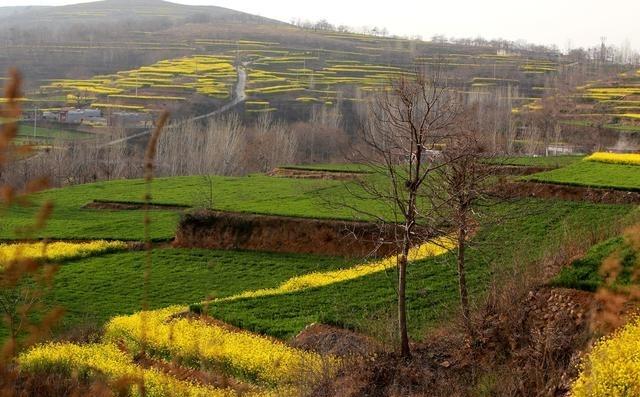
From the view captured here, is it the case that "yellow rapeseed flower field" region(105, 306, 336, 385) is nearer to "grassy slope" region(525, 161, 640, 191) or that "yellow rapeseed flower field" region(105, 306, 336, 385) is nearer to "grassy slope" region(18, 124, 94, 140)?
"grassy slope" region(525, 161, 640, 191)

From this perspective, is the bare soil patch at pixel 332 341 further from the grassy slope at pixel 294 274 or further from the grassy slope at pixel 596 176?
the grassy slope at pixel 596 176

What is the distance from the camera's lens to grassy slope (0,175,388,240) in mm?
30781

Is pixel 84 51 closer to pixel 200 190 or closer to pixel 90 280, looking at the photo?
pixel 200 190

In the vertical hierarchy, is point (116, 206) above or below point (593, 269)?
below

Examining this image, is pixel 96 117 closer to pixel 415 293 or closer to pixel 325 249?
pixel 325 249

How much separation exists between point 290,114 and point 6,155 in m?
73.9

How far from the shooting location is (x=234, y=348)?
16.1 meters

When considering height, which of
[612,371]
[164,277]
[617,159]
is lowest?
[164,277]

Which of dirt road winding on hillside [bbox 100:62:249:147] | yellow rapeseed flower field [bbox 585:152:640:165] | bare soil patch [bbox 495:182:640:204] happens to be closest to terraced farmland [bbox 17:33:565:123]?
dirt road winding on hillside [bbox 100:62:249:147]

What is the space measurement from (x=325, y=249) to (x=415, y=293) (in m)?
9.15

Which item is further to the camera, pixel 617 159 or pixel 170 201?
pixel 170 201

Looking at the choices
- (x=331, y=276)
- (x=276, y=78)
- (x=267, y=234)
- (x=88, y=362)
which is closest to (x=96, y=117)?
(x=276, y=78)

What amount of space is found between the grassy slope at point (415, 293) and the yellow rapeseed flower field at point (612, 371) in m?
6.33

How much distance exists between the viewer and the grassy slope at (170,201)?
3078 cm
